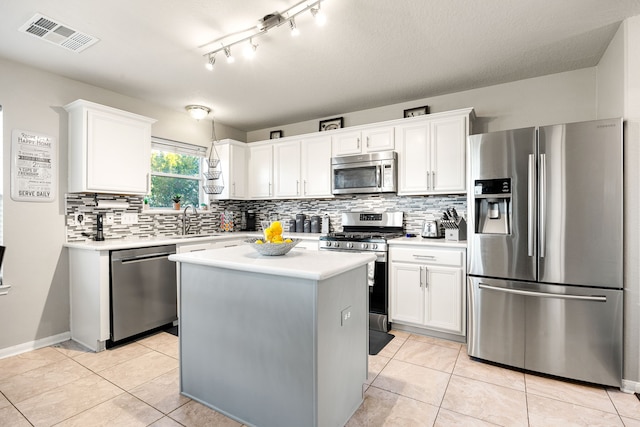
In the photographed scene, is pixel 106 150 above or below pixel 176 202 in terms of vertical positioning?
above

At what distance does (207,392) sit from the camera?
77.8 inches

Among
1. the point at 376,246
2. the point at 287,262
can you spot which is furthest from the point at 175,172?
the point at 287,262

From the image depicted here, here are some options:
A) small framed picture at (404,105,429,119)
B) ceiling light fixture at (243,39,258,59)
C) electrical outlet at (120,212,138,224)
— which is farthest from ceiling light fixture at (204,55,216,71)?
small framed picture at (404,105,429,119)

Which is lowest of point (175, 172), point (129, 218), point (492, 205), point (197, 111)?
point (129, 218)

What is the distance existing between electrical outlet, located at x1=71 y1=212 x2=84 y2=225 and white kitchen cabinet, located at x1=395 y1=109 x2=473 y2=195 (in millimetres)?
3318

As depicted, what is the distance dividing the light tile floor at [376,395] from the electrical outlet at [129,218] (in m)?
1.37

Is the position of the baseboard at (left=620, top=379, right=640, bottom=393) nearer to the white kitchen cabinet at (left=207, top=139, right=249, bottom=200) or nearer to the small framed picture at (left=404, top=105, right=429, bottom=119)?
the small framed picture at (left=404, top=105, right=429, bottom=119)

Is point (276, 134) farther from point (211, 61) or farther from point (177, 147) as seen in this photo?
point (211, 61)

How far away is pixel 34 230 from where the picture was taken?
2.89 m

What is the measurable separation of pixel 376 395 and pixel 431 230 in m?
1.85

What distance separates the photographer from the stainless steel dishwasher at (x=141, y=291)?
9.42 ft

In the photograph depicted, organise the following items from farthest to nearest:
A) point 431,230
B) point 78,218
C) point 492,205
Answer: point 431,230 → point 78,218 → point 492,205

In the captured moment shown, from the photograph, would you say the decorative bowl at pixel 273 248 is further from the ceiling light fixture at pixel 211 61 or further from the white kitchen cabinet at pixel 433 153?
the white kitchen cabinet at pixel 433 153

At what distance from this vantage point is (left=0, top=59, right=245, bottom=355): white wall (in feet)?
9.02
